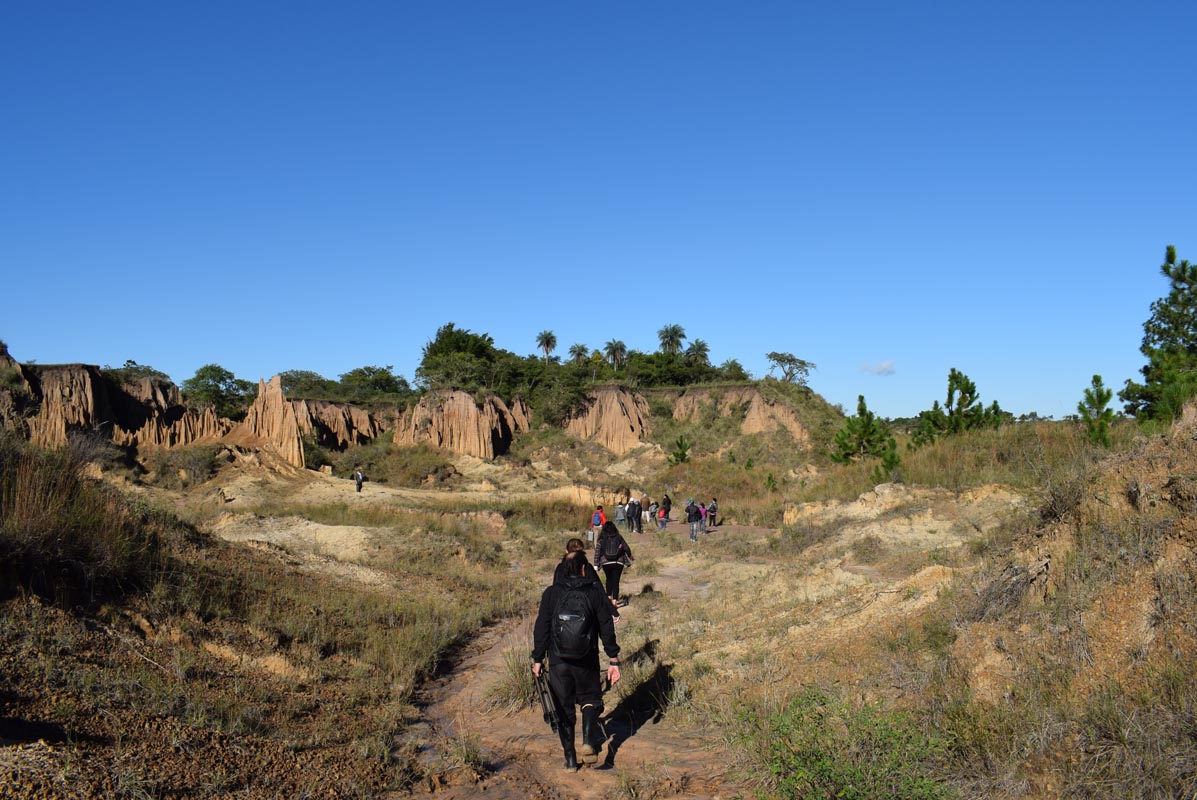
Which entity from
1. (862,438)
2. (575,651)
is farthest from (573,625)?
(862,438)

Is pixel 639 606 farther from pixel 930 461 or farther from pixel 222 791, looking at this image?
pixel 930 461

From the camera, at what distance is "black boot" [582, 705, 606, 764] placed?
612cm

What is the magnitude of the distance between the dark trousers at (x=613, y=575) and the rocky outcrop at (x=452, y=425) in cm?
3924

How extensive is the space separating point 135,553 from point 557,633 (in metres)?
5.69

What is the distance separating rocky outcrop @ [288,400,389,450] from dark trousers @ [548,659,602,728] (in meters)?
43.5

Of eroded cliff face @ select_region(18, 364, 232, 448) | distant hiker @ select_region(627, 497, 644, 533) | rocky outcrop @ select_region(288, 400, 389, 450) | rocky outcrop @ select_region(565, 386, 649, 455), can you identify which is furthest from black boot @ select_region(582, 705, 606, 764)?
rocky outcrop @ select_region(565, 386, 649, 455)

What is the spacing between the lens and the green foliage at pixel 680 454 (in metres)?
50.0

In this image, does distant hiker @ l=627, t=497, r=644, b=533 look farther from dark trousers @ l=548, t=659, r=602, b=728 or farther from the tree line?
dark trousers @ l=548, t=659, r=602, b=728

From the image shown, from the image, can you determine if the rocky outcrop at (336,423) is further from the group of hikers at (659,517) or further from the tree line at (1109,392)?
the tree line at (1109,392)

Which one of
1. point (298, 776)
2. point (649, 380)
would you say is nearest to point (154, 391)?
point (649, 380)

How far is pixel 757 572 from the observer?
15.8 m

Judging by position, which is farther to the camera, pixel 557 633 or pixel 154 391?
pixel 154 391

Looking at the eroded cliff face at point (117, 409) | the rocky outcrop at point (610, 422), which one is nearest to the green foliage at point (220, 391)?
the eroded cliff face at point (117, 409)

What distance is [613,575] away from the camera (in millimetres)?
11984
